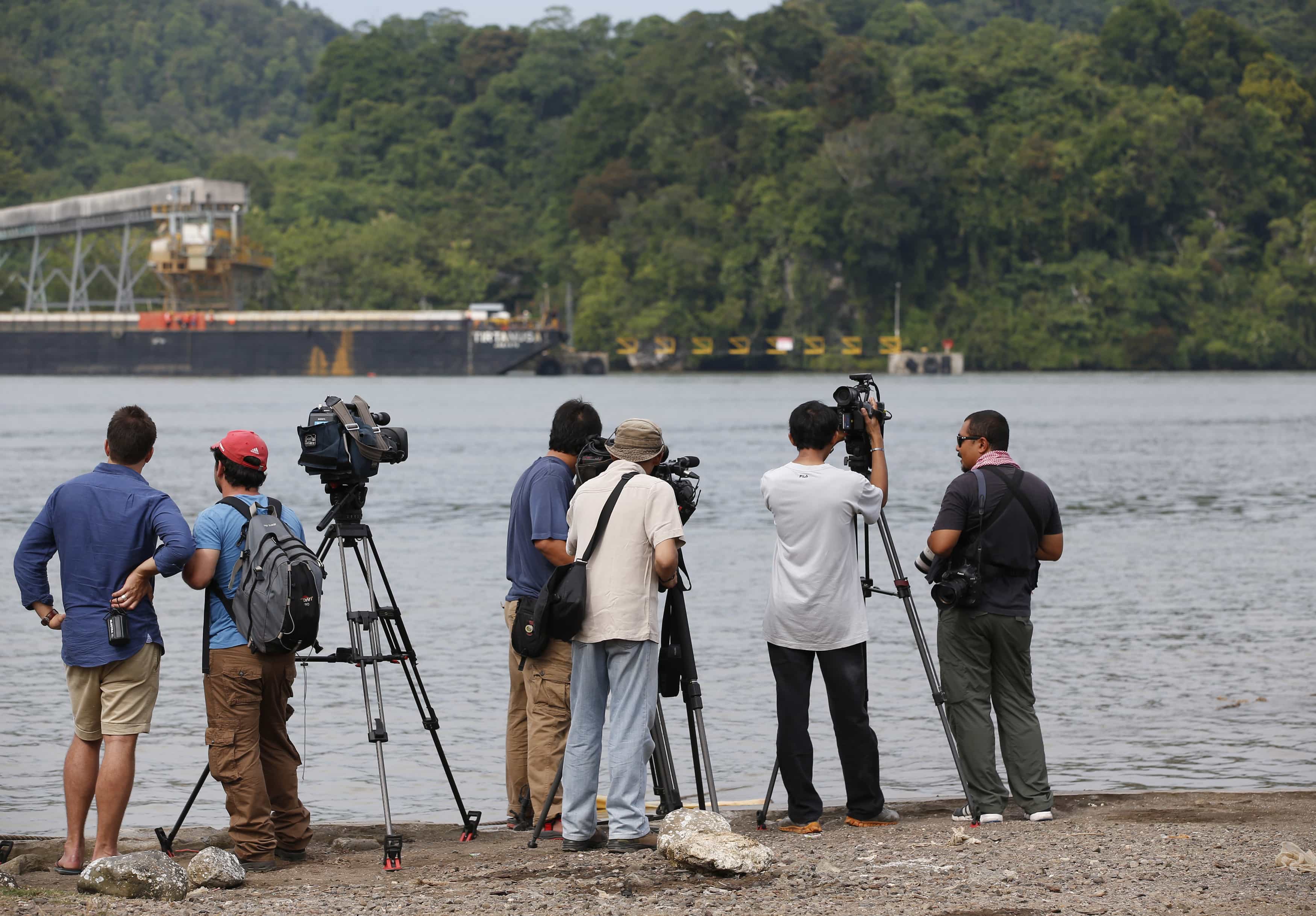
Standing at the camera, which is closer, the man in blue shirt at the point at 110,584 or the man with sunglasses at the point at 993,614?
the man in blue shirt at the point at 110,584

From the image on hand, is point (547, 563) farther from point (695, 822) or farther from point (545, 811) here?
point (695, 822)

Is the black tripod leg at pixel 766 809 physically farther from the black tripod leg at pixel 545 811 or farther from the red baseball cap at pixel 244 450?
the red baseball cap at pixel 244 450

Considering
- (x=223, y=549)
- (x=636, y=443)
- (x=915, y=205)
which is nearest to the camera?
(x=223, y=549)

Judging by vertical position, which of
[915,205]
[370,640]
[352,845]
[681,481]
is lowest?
[352,845]

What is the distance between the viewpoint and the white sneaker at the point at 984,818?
24.3 ft

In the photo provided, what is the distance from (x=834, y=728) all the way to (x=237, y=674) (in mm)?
2472

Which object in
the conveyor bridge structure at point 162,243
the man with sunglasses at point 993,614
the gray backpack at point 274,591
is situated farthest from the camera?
the conveyor bridge structure at point 162,243

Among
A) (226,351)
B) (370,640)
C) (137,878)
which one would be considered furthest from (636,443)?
(226,351)

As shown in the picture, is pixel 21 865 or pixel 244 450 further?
pixel 21 865

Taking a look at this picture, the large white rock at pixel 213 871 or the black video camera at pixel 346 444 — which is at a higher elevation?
the black video camera at pixel 346 444

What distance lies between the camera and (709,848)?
6.31m

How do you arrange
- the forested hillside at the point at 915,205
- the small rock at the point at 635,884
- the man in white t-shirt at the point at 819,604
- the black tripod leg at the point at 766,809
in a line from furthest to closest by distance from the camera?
1. the forested hillside at the point at 915,205
2. the black tripod leg at the point at 766,809
3. the man in white t-shirt at the point at 819,604
4. the small rock at the point at 635,884

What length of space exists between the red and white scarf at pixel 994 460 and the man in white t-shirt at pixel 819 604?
44 cm

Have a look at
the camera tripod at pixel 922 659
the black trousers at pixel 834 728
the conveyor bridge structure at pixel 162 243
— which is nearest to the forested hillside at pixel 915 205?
the conveyor bridge structure at pixel 162 243
